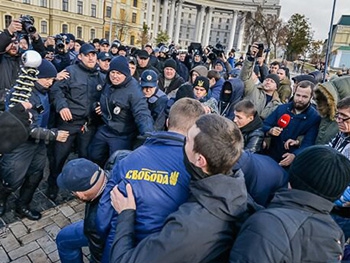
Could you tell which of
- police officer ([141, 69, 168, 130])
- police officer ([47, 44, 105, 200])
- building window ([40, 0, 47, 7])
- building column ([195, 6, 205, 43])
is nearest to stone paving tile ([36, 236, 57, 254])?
police officer ([47, 44, 105, 200])

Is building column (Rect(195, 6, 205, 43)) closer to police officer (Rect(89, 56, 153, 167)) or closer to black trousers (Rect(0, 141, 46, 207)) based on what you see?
police officer (Rect(89, 56, 153, 167))

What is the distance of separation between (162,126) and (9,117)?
8.32 feet

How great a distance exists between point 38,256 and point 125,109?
222cm

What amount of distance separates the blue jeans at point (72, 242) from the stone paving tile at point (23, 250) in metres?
0.95

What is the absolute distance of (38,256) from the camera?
3445mm

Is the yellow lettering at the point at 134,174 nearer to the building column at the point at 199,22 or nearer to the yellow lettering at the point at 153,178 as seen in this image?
the yellow lettering at the point at 153,178

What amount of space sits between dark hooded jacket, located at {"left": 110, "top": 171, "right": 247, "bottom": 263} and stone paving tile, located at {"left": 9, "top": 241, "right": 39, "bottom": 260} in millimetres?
2437

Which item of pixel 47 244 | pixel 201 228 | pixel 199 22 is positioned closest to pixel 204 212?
pixel 201 228

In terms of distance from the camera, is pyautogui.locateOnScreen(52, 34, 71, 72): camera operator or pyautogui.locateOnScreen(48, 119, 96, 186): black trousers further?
pyautogui.locateOnScreen(52, 34, 71, 72): camera operator

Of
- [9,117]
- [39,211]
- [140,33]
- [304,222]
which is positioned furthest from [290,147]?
[140,33]

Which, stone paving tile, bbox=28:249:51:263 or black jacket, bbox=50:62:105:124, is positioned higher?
black jacket, bbox=50:62:105:124

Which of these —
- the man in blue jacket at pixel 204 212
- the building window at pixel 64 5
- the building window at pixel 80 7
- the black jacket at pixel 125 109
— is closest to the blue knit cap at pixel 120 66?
the black jacket at pixel 125 109

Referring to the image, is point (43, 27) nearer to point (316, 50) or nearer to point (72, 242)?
point (316, 50)

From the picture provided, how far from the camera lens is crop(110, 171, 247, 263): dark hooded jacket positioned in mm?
1499
